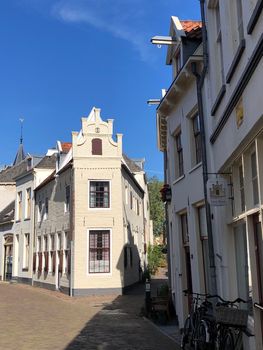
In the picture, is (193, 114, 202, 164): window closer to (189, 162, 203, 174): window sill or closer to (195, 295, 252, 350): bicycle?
(189, 162, 203, 174): window sill

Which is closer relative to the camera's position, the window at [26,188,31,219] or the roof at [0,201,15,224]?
the window at [26,188,31,219]

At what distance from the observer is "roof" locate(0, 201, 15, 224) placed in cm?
3604

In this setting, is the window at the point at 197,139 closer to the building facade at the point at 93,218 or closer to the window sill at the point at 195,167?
the window sill at the point at 195,167

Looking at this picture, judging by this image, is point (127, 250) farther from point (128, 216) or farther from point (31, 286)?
point (31, 286)

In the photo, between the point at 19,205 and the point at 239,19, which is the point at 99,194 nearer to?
the point at 19,205

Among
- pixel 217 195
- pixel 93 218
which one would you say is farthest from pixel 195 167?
pixel 93 218

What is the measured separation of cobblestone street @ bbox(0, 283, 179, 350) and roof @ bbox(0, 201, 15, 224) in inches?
608

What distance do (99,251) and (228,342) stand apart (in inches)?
689

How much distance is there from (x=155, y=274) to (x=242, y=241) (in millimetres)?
28825

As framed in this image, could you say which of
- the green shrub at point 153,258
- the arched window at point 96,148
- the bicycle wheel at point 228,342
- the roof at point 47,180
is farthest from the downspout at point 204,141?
the green shrub at point 153,258

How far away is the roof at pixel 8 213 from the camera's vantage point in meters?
36.0

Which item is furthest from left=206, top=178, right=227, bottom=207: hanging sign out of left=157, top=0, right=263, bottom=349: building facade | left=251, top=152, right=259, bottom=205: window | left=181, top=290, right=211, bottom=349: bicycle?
left=181, top=290, right=211, bottom=349: bicycle

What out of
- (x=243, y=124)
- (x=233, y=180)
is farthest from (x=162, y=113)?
(x=243, y=124)

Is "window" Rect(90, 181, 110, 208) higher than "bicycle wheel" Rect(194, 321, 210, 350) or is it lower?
higher
